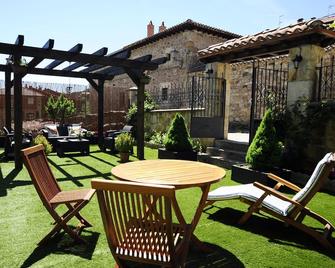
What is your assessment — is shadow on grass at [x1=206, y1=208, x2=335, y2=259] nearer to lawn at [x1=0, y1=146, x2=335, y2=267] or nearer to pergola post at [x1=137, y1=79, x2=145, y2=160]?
lawn at [x1=0, y1=146, x2=335, y2=267]

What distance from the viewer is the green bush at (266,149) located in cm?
582

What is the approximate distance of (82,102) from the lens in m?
17.3

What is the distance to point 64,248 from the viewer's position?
3.21 meters

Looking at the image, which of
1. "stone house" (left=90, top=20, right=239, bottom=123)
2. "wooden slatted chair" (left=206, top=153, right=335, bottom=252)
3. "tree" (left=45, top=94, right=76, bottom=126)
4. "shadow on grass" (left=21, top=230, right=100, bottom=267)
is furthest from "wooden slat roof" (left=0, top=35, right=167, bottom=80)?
"stone house" (left=90, top=20, right=239, bottom=123)

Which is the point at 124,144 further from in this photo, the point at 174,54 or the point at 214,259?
the point at 174,54

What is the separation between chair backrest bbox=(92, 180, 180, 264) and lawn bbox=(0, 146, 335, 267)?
0.72 metres

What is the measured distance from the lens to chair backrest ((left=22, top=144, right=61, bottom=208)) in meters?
3.15

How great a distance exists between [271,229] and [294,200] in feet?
1.96

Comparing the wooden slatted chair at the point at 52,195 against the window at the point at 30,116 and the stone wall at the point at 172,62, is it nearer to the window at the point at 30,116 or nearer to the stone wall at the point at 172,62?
the stone wall at the point at 172,62

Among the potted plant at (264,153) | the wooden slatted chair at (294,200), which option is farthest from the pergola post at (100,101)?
the wooden slatted chair at (294,200)

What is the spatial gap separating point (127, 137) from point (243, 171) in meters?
3.48

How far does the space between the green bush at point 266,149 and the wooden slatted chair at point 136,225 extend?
3.82m

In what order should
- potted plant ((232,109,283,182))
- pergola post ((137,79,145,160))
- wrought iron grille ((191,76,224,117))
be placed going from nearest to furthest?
potted plant ((232,109,283,182)), pergola post ((137,79,145,160)), wrought iron grille ((191,76,224,117))

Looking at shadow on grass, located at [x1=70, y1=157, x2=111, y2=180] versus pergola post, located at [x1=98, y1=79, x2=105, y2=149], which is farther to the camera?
pergola post, located at [x1=98, y1=79, x2=105, y2=149]
